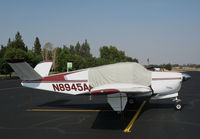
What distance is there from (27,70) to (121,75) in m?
4.32

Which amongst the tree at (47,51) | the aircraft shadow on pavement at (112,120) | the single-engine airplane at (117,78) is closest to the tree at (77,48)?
the tree at (47,51)

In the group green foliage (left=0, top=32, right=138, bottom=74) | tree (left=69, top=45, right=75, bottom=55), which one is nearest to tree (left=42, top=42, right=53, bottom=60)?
green foliage (left=0, top=32, right=138, bottom=74)

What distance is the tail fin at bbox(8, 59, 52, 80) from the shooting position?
808cm

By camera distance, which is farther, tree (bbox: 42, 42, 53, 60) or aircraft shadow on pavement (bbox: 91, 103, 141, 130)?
tree (bbox: 42, 42, 53, 60)

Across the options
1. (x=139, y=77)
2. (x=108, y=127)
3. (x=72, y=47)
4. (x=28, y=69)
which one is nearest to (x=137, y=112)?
(x=139, y=77)

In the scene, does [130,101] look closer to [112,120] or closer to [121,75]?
[121,75]

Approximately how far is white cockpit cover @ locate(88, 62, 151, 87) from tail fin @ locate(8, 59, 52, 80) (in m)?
2.63

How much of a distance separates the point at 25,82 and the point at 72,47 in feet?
464

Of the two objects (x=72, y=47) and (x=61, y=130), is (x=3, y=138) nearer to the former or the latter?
(x=61, y=130)

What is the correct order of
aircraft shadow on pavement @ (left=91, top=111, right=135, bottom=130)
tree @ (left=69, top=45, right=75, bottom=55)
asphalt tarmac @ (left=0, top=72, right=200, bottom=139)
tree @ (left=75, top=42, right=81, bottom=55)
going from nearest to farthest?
1. asphalt tarmac @ (left=0, top=72, right=200, bottom=139)
2. aircraft shadow on pavement @ (left=91, top=111, right=135, bottom=130)
3. tree @ (left=69, top=45, right=75, bottom=55)
4. tree @ (left=75, top=42, right=81, bottom=55)

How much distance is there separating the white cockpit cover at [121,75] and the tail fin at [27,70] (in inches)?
104

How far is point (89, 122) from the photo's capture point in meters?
7.07

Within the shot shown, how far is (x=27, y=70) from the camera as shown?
28.5ft

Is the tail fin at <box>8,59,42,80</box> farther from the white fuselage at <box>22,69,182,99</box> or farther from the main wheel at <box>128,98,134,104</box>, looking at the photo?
the main wheel at <box>128,98,134,104</box>
